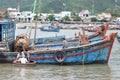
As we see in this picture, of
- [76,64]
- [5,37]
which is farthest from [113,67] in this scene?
[5,37]

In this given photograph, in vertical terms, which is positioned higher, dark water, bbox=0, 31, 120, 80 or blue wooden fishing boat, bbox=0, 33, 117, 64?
blue wooden fishing boat, bbox=0, 33, 117, 64

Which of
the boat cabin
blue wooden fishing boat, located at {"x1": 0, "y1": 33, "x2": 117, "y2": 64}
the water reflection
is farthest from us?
the boat cabin

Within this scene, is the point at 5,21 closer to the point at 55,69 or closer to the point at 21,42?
the point at 21,42

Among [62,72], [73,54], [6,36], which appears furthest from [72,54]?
[6,36]

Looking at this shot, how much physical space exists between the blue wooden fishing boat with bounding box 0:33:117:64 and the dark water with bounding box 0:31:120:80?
0.41 meters

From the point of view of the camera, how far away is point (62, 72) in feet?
88.8

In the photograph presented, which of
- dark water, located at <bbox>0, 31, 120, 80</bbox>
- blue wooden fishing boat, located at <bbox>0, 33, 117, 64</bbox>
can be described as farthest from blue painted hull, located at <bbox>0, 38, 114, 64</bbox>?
dark water, located at <bbox>0, 31, 120, 80</bbox>

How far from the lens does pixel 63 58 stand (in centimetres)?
2923

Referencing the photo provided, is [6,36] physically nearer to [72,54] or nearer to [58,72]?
[72,54]

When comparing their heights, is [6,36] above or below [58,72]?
above

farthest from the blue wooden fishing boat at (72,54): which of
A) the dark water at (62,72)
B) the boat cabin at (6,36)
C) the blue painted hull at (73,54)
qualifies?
the boat cabin at (6,36)

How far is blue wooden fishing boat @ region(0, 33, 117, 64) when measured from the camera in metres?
29.0

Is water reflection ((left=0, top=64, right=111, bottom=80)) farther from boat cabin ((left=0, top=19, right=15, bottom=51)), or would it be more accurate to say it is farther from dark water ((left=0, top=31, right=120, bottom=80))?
boat cabin ((left=0, top=19, right=15, bottom=51))

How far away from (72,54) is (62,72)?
236 cm
